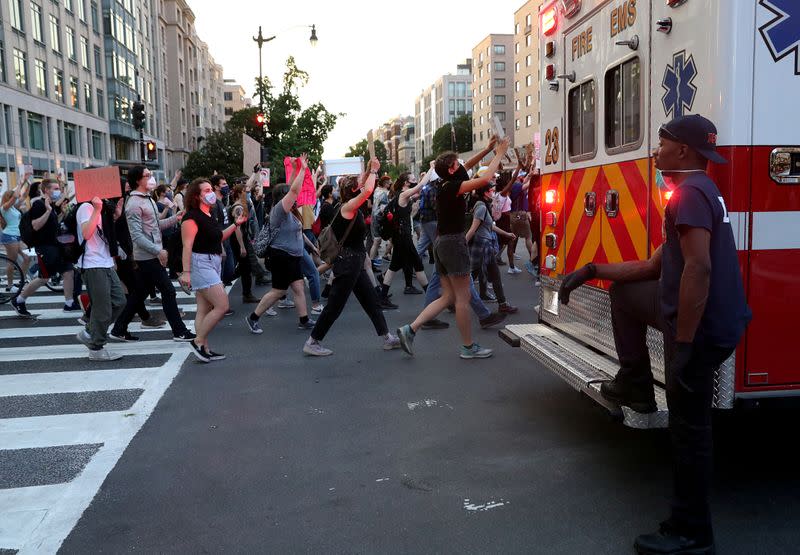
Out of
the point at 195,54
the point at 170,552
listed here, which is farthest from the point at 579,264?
the point at 195,54

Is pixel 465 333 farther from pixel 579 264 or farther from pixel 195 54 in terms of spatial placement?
pixel 195 54

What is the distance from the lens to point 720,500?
3.99 meters

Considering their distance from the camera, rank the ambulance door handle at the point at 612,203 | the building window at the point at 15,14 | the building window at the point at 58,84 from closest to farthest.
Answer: the ambulance door handle at the point at 612,203, the building window at the point at 15,14, the building window at the point at 58,84

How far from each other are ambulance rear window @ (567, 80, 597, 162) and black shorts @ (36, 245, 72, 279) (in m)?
8.13

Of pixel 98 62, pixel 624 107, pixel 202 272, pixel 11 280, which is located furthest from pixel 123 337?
pixel 98 62

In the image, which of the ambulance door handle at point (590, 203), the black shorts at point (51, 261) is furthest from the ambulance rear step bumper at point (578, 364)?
the black shorts at point (51, 261)

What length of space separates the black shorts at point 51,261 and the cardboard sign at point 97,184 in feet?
12.6

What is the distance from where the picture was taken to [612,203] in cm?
498

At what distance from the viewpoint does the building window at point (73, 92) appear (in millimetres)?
45834

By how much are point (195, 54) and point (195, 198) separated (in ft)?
303

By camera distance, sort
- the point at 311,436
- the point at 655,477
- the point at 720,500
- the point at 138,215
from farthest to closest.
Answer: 1. the point at 138,215
2. the point at 311,436
3. the point at 655,477
4. the point at 720,500

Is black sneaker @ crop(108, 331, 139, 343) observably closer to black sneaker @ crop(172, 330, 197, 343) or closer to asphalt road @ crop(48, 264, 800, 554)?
black sneaker @ crop(172, 330, 197, 343)

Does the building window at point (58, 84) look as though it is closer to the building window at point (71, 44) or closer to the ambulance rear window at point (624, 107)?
the building window at point (71, 44)

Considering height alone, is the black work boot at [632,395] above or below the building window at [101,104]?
below
